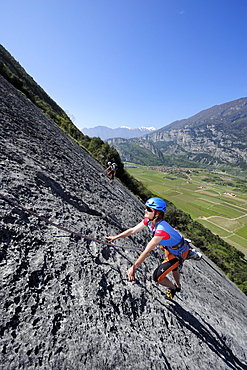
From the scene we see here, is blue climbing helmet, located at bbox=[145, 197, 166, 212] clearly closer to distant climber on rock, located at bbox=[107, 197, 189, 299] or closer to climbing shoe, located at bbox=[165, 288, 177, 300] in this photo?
distant climber on rock, located at bbox=[107, 197, 189, 299]

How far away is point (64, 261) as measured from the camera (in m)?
3.11

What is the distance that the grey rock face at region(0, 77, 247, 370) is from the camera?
2.19 metres

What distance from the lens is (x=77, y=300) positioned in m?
2.75

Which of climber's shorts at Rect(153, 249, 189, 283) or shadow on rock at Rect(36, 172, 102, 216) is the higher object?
climber's shorts at Rect(153, 249, 189, 283)

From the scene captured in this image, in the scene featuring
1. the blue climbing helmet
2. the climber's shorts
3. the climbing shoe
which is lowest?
the climbing shoe

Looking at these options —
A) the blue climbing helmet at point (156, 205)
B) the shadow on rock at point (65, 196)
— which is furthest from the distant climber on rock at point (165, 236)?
the shadow on rock at point (65, 196)

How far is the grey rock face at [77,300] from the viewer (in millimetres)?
2191

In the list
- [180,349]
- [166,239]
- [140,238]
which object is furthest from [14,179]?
[180,349]

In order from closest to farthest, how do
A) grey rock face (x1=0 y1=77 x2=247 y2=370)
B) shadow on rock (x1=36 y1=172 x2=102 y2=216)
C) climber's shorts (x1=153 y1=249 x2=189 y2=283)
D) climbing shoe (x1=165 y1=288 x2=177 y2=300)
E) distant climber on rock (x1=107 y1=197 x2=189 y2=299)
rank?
grey rock face (x1=0 y1=77 x2=247 y2=370)
distant climber on rock (x1=107 y1=197 x2=189 y2=299)
climber's shorts (x1=153 y1=249 x2=189 y2=283)
climbing shoe (x1=165 y1=288 x2=177 y2=300)
shadow on rock (x1=36 y1=172 x2=102 y2=216)

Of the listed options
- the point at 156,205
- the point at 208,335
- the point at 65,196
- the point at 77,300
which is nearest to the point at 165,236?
the point at 156,205

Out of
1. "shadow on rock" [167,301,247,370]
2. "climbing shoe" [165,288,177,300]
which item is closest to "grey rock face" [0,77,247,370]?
"shadow on rock" [167,301,247,370]

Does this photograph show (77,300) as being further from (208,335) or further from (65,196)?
(208,335)

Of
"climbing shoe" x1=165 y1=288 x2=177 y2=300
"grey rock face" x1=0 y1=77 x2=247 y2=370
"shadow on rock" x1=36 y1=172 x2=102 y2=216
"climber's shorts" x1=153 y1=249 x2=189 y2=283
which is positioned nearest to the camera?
"grey rock face" x1=0 y1=77 x2=247 y2=370

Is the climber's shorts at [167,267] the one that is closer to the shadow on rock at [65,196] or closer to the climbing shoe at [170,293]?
the climbing shoe at [170,293]
